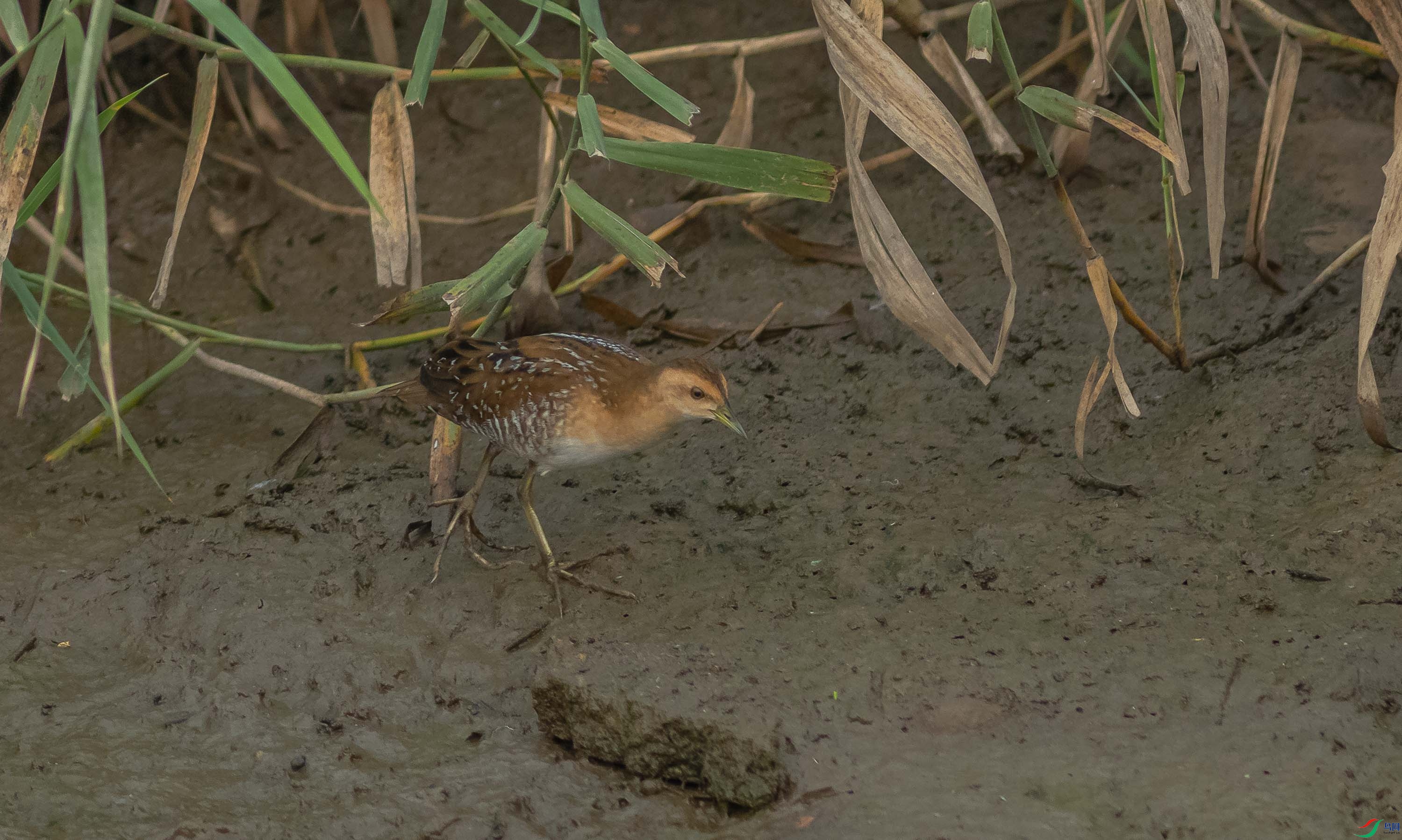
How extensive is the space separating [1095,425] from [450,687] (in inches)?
86.6

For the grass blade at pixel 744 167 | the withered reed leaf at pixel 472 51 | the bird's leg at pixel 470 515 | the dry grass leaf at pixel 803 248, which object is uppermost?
the withered reed leaf at pixel 472 51

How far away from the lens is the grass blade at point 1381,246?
3096 mm

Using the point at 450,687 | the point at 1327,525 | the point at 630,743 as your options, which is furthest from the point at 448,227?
the point at 1327,525

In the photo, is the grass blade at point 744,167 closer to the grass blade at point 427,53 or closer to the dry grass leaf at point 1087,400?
the grass blade at point 427,53

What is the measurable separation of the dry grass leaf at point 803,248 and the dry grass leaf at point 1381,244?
202 cm

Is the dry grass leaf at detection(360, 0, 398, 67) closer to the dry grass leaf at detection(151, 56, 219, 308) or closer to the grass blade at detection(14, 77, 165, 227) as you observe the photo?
the dry grass leaf at detection(151, 56, 219, 308)

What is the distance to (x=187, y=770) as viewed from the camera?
3.16m

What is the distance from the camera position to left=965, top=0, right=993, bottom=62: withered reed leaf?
291 cm

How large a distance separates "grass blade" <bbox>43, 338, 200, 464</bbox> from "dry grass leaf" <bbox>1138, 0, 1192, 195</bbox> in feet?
10.2

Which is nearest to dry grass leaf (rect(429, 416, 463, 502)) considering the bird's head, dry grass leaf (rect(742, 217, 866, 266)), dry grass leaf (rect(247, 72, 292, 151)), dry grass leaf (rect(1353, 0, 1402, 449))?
the bird's head

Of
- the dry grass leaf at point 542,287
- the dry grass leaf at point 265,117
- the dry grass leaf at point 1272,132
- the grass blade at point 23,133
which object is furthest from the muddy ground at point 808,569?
the grass blade at point 23,133

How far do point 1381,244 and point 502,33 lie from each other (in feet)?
7.92

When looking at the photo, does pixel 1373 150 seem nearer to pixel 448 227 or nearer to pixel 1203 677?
pixel 1203 677

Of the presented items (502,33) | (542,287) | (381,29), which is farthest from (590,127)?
(381,29)
